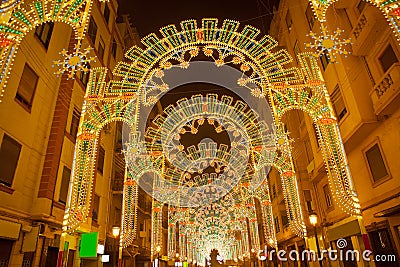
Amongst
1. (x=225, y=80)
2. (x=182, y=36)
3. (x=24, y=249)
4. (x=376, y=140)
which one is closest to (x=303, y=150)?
(x=376, y=140)

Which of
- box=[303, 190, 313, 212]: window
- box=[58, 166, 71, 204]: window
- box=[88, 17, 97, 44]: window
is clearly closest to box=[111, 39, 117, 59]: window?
box=[88, 17, 97, 44]: window

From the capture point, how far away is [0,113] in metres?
9.73

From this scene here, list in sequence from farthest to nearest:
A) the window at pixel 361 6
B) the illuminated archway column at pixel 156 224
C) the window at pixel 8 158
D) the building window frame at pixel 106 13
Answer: the building window frame at pixel 106 13, the illuminated archway column at pixel 156 224, the window at pixel 361 6, the window at pixel 8 158

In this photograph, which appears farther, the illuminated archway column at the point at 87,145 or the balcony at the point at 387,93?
the balcony at the point at 387,93

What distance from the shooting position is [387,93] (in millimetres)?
10109

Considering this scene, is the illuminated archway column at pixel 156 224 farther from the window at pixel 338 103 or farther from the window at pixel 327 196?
the window at pixel 338 103

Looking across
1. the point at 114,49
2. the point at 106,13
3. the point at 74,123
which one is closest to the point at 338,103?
the point at 74,123

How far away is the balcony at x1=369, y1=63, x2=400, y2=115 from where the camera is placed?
31.8ft

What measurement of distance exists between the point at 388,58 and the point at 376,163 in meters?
4.23

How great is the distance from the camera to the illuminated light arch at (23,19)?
507 centimetres

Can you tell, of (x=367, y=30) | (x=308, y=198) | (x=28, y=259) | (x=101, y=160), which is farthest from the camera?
(x=308, y=198)

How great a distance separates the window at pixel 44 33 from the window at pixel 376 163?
591 inches

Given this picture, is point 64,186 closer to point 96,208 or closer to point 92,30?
point 96,208

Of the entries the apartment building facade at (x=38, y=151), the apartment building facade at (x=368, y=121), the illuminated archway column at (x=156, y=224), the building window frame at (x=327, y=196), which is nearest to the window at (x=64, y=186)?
the apartment building facade at (x=38, y=151)
